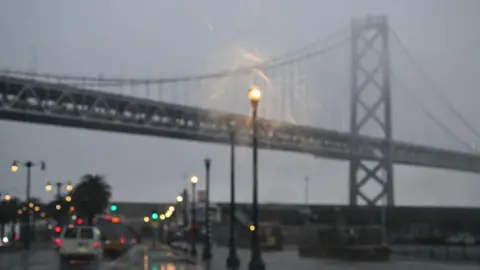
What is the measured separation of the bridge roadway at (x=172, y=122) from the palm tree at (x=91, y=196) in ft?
75.6

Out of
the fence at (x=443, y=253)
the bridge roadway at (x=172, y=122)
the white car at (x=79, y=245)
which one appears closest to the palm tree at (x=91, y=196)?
the bridge roadway at (x=172, y=122)

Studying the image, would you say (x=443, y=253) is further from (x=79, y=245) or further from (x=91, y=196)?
(x=91, y=196)

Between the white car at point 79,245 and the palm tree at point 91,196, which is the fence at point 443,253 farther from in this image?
the palm tree at point 91,196

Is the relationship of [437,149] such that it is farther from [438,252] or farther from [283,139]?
[438,252]

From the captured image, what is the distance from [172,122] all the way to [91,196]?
25.3 metres

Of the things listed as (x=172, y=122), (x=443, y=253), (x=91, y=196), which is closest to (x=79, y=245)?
(x=443, y=253)

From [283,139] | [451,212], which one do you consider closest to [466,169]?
[451,212]

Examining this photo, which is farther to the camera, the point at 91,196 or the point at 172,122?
the point at 91,196

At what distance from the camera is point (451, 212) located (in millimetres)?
75625

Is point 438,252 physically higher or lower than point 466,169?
lower

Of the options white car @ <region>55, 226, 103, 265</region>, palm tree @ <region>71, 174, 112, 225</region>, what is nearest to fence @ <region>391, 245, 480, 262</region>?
white car @ <region>55, 226, 103, 265</region>

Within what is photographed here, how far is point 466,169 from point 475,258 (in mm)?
42616

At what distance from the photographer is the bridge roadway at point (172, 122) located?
77062 mm

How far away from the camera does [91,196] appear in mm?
105625
